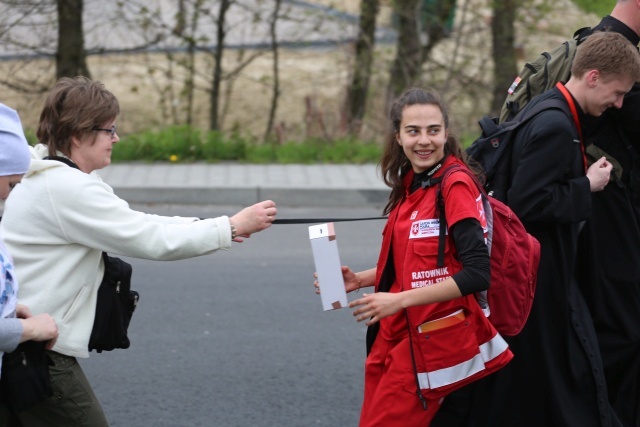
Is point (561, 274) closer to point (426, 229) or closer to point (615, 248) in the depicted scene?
point (615, 248)

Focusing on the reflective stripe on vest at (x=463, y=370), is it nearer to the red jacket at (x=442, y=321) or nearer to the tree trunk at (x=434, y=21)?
the red jacket at (x=442, y=321)

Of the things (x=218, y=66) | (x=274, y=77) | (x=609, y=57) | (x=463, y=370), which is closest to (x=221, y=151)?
(x=218, y=66)

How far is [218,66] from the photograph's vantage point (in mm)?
14539

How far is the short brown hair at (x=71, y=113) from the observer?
10.8ft

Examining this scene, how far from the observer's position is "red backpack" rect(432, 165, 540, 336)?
3.47m

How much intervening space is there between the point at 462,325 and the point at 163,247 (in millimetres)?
924

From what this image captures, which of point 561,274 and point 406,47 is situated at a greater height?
point 561,274

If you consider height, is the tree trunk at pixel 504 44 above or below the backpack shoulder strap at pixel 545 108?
below

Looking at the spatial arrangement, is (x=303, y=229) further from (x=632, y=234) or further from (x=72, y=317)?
(x=72, y=317)

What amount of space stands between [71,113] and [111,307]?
58 centimetres

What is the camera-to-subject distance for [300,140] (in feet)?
46.0

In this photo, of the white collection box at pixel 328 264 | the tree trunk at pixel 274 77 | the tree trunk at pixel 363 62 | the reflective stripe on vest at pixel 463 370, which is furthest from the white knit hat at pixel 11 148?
the tree trunk at pixel 363 62

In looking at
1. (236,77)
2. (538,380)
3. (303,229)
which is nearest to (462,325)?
(538,380)

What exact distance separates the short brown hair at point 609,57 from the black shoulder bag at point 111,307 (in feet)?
5.56
